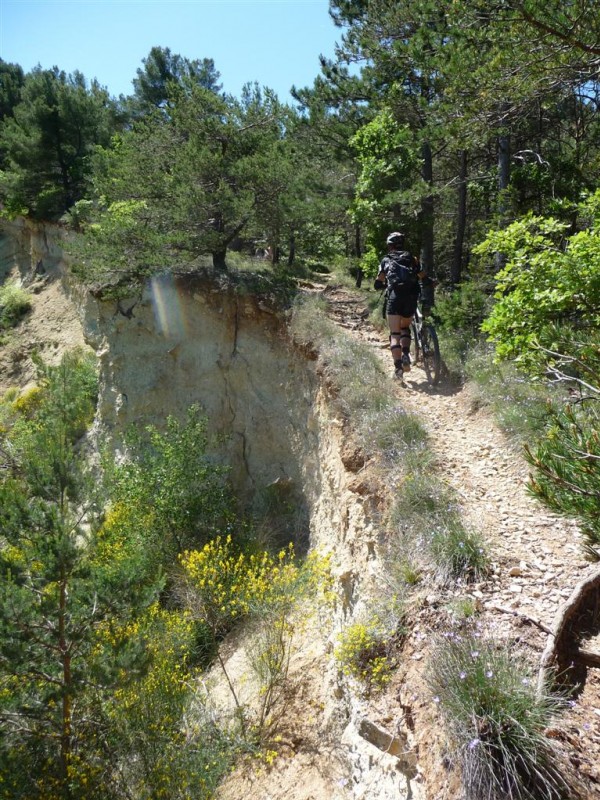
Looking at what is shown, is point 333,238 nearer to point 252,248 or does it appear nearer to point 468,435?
point 252,248

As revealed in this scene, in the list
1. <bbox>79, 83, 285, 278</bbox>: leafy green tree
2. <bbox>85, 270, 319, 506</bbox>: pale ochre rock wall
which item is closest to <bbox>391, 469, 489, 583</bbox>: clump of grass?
<bbox>85, 270, 319, 506</bbox>: pale ochre rock wall

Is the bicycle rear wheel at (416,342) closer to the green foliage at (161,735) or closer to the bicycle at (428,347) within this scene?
the bicycle at (428,347)

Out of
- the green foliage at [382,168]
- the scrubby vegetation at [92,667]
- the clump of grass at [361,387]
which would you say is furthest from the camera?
the green foliage at [382,168]

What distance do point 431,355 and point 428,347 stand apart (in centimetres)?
16

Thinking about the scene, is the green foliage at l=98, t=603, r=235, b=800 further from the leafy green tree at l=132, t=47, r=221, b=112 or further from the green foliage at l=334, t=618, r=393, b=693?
the leafy green tree at l=132, t=47, r=221, b=112

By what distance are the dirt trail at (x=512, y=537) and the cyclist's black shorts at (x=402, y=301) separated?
4.97 feet

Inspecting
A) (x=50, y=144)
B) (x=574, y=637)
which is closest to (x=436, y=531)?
(x=574, y=637)

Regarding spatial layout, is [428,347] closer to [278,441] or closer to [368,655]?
[278,441]

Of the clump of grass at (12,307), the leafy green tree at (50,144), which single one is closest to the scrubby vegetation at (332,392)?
the clump of grass at (12,307)

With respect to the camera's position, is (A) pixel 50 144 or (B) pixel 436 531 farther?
(A) pixel 50 144

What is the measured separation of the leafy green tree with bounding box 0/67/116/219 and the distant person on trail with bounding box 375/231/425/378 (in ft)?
55.4

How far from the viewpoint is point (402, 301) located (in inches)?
329

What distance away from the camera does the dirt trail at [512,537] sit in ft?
10.3

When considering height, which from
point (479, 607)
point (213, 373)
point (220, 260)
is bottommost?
point (479, 607)
